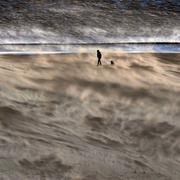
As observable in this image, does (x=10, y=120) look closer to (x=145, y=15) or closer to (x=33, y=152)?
(x=33, y=152)

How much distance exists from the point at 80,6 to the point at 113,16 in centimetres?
28

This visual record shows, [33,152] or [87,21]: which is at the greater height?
[87,21]

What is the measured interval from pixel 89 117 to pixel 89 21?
979 millimetres

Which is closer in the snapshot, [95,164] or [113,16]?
[95,164]

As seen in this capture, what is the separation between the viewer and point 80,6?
3496mm

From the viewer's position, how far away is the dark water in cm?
314

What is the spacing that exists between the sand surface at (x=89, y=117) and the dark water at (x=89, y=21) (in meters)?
0.24

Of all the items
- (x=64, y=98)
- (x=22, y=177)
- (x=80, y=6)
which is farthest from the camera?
(x=80, y=6)

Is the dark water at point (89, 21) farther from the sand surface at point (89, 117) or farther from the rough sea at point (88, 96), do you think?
the sand surface at point (89, 117)

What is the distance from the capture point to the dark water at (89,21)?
10.3 ft

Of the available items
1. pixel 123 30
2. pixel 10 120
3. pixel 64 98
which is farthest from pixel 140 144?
pixel 123 30

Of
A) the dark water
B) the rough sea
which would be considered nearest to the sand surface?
the rough sea

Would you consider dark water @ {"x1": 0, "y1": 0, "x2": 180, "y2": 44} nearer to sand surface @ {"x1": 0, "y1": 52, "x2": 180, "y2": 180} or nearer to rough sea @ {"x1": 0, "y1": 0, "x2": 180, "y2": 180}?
rough sea @ {"x1": 0, "y1": 0, "x2": 180, "y2": 180}


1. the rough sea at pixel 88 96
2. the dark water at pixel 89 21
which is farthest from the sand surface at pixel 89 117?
the dark water at pixel 89 21
